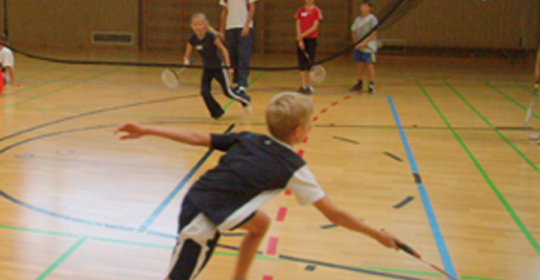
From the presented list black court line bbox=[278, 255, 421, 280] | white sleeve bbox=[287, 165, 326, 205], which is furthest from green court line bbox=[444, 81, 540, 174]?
white sleeve bbox=[287, 165, 326, 205]

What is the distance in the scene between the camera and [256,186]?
2.11 m

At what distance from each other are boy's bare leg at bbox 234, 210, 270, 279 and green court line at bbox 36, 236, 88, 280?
1.38 m

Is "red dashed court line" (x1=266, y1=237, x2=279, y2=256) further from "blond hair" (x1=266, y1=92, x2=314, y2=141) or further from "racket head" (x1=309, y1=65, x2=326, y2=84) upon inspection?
"racket head" (x1=309, y1=65, x2=326, y2=84)

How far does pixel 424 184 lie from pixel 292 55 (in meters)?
11.5

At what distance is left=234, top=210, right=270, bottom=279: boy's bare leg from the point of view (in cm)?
220

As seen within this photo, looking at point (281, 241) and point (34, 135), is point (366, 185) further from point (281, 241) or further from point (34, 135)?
point (34, 135)

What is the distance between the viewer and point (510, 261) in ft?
10.8

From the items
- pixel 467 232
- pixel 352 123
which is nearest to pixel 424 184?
pixel 467 232

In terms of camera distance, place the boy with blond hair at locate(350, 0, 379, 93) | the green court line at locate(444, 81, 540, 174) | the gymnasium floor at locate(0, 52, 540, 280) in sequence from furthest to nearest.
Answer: the boy with blond hair at locate(350, 0, 379, 93) → the green court line at locate(444, 81, 540, 174) → the gymnasium floor at locate(0, 52, 540, 280)

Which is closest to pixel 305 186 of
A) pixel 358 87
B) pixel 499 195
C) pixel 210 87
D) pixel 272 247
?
pixel 272 247

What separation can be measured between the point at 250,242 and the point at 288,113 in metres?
0.54

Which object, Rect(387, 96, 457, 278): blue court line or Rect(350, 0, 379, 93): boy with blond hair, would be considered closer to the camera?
Rect(387, 96, 457, 278): blue court line

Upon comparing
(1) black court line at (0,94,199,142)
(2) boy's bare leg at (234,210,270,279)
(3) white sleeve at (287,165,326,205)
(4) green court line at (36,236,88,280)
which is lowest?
(4) green court line at (36,236,88,280)

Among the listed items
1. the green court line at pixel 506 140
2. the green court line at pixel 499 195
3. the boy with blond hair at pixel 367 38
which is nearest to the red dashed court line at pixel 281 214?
the green court line at pixel 499 195
